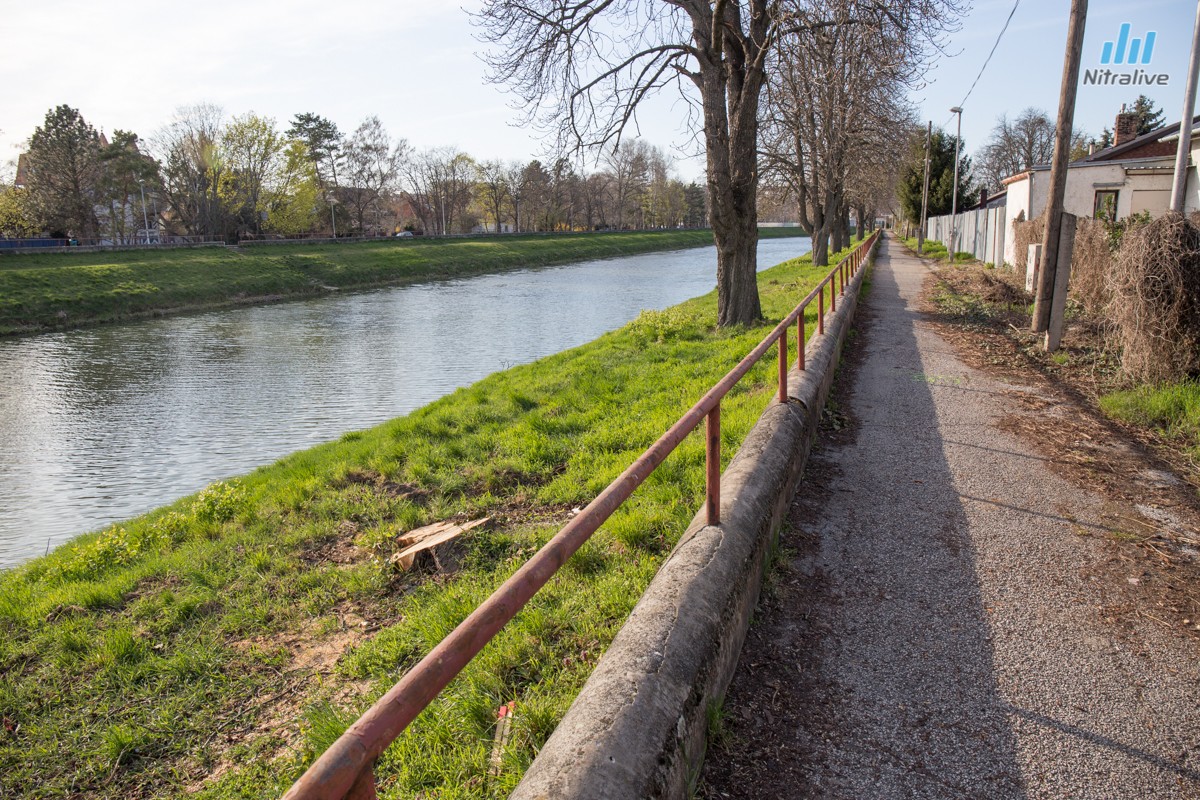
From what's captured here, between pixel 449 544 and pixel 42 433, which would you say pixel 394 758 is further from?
pixel 42 433

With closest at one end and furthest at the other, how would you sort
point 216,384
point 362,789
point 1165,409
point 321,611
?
point 362,789 < point 321,611 < point 1165,409 < point 216,384

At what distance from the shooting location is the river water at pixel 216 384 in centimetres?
948

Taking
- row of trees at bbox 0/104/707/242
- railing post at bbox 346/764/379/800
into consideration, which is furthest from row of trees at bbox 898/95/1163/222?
railing post at bbox 346/764/379/800

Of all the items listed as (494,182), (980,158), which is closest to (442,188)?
(494,182)

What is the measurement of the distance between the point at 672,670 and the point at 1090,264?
13648 millimetres

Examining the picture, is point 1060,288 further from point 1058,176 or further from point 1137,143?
point 1137,143

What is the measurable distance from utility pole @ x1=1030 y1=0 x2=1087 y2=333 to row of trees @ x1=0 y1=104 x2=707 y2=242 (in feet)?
76.4

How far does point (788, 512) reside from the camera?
506cm

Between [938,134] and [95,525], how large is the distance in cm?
5504

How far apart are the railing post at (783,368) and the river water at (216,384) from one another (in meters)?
6.95

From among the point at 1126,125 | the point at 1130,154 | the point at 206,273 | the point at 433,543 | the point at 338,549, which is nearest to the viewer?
the point at 433,543

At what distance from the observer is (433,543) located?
533cm

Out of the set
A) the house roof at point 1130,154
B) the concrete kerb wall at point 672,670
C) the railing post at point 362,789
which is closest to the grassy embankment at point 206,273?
the concrete kerb wall at point 672,670

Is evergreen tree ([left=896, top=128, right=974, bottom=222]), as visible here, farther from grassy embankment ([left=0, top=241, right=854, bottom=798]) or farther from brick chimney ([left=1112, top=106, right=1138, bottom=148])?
grassy embankment ([left=0, top=241, right=854, bottom=798])
